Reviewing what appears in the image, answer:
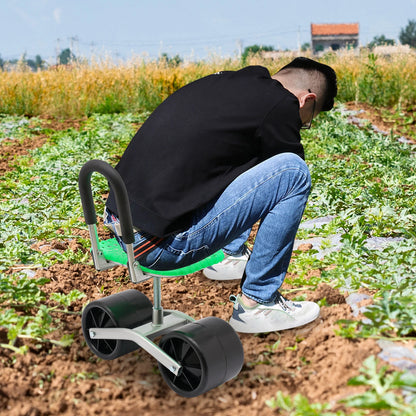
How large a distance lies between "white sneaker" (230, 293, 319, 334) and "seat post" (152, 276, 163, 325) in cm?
46

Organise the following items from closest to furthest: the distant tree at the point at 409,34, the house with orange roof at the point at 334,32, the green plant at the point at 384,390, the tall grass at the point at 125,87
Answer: the green plant at the point at 384,390
the tall grass at the point at 125,87
the house with orange roof at the point at 334,32
the distant tree at the point at 409,34

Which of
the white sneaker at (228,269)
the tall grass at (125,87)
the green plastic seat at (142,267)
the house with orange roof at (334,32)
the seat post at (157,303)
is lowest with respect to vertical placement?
the white sneaker at (228,269)

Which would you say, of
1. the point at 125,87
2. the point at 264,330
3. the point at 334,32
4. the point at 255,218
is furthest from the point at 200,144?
the point at 334,32

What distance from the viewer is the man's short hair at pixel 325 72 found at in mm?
2401

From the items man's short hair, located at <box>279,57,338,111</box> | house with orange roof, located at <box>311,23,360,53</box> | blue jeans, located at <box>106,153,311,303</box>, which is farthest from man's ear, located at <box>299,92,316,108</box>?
house with orange roof, located at <box>311,23,360,53</box>

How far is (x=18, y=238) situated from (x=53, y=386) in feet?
5.55

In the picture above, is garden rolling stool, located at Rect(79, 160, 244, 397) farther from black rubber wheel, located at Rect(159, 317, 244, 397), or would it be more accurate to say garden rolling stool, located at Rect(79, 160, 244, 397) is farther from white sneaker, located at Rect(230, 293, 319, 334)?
white sneaker, located at Rect(230, 293, 319, 334)

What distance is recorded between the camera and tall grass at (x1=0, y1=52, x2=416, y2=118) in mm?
9391

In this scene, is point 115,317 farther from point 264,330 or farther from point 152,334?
point 264,330

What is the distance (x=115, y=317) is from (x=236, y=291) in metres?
1.06

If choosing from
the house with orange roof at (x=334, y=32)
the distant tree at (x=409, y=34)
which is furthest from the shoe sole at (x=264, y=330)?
the distant tree at (x=409, y=34)

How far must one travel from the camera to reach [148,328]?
215 centimetres

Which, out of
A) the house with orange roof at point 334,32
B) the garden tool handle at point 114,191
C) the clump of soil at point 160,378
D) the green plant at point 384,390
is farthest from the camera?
the house with orange roof at point 334,32

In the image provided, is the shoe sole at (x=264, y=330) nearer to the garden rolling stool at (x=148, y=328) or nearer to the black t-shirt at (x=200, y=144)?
the garden rolling stool at (x=148, y=328)
